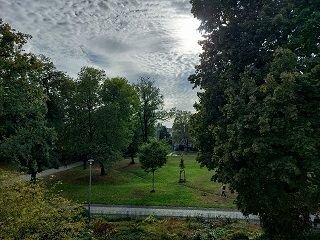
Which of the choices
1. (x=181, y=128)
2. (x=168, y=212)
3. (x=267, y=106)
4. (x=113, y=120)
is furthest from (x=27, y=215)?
(x=181, y=128)

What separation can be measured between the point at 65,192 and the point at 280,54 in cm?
3237

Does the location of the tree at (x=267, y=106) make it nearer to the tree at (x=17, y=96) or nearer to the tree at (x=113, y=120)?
the tree at (x=17, y=96)

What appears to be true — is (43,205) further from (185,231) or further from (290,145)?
(185,231)

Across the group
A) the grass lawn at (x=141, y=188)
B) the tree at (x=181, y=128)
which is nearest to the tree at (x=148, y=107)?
the grass lawn at (x=141, y=188)

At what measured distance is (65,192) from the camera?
152ft

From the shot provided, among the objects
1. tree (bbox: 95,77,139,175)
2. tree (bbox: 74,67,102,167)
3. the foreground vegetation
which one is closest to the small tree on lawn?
tree (bbox: 95,77,139,175)

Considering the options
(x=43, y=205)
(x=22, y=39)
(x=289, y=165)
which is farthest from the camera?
(x=22, y=39)

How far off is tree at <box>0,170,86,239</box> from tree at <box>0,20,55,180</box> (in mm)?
8524

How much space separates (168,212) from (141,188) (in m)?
11.1

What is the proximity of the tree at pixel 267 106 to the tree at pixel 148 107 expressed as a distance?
4828cm

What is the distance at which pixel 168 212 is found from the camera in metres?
37.2

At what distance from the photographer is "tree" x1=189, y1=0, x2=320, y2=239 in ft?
63.1

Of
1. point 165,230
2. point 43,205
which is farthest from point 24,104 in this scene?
Answer: point 165,230

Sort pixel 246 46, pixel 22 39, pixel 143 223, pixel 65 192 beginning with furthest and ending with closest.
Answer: pixel 65 192
pixel 143 223
pixel 22 39
pixel 246 46
